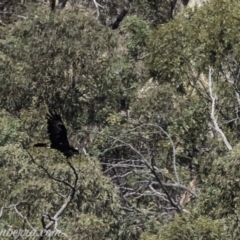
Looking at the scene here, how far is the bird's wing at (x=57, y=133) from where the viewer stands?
29.3 feet

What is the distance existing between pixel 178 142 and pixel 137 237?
2.20m

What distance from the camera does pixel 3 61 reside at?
13031mm

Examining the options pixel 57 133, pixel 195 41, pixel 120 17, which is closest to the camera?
pixel 57 133

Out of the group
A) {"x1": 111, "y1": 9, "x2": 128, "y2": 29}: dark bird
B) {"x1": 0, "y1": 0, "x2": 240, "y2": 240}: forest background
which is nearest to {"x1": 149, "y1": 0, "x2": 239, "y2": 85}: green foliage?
{"x1": 0, "y1": 0, "x2": 240, "y2": 240}: forest background

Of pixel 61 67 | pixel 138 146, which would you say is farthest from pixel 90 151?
pixel 61 67

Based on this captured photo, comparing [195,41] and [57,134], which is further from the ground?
[195,41]

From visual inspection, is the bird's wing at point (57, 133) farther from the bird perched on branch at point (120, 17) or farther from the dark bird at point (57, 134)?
the bird perched on branch at point (120, 17)

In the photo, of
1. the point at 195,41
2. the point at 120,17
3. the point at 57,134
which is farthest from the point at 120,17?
the point at 57,134

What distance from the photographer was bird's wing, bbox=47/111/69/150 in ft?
29.3

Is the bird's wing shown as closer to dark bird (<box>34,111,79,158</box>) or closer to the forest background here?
dark bird (<box>34,111,79,158</box>)

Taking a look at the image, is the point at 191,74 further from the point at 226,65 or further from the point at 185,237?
the point at 185,237

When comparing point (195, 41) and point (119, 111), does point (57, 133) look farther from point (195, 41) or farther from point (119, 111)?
point (119, 111)

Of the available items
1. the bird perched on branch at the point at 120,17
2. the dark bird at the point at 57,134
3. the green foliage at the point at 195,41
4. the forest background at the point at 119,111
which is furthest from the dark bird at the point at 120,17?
the dark bird at the point at 57,134

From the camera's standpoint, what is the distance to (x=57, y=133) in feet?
29.3
